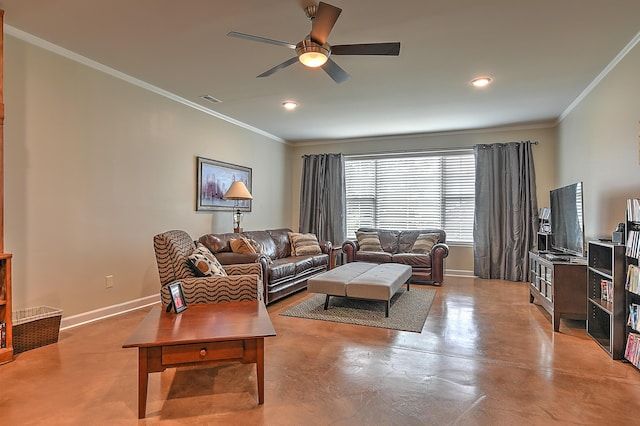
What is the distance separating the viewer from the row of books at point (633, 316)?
264 cm

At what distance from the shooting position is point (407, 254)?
593cm

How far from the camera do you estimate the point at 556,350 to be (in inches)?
117

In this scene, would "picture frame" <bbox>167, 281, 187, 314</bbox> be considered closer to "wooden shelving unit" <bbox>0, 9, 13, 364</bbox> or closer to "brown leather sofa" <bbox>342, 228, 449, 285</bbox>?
"wooden shelving unit" <bbox>0, 9, 13, 364</bbox>

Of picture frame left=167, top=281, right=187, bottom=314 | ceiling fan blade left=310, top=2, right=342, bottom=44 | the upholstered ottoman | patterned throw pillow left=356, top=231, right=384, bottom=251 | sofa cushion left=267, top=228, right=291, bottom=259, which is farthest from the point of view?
patterned throw pillow left=356, top=231, right=384, bottom=251

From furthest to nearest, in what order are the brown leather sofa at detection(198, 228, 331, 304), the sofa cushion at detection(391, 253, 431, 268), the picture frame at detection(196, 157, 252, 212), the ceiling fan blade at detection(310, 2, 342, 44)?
the sofa cushion at detection(391, 253, 431, 268)
the picture frame at detection(196, 157, 252, 212)
the brown leather sofa at detection(198, 228, 331, 304)
the ceiling fan blade at detection(310, 2, 342, 44)

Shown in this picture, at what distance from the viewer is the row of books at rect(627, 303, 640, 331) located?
2.64 m

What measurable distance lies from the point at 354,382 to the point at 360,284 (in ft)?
5.00

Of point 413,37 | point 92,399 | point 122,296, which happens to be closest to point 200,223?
point 122,296

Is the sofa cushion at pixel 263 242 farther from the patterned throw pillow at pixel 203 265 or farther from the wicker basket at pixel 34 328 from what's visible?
the wicker basket at pixel 34 328

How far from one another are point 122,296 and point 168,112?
7.38 ft

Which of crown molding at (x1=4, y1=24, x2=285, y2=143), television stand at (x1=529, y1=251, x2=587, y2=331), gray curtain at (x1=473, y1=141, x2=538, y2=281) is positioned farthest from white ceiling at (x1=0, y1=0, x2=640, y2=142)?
television stand at (x1=529, y1=251, x2=587, y2=331)

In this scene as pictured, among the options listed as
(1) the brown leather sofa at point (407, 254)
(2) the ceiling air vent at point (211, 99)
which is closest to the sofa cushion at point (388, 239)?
(1) the brown leather sofa at point (407, 254)

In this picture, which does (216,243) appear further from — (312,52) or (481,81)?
(481,81)

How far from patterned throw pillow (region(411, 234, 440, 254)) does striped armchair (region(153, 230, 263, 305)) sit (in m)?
3.71
